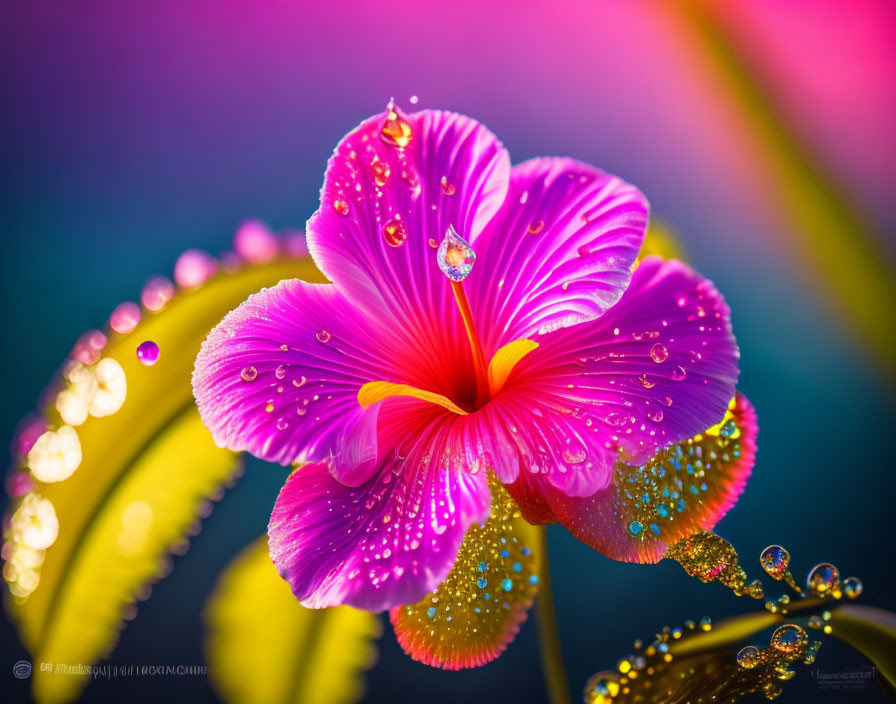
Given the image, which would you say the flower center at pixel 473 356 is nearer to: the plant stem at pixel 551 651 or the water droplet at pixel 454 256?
the water droplet at pixel 454 256

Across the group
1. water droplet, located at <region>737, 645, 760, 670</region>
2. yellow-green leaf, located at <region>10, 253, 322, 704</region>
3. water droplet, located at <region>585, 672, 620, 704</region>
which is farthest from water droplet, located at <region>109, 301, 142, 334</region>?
water droplet, located at <region>737, 645, 760, 670</region>

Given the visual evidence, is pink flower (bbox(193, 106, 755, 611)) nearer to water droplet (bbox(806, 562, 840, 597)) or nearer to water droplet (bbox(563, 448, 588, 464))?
water droplet (bbox(563, 448, 588, 464))

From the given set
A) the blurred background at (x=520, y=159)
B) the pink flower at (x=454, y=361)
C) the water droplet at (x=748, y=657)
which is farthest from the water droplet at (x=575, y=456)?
the water droplet at (x=748, y=657)

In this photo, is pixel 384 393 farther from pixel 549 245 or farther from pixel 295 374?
pixel 549 245

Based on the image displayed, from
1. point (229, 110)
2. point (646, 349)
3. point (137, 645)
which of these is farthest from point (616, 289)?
point (137, 645)

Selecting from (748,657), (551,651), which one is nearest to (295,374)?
(551,651)

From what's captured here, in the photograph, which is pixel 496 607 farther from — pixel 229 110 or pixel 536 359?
pixel 229 110
